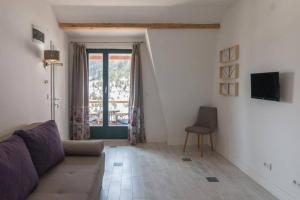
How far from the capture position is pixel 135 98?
5.82 metres

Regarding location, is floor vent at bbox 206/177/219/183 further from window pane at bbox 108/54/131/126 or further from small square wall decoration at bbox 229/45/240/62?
window pane at bbox 108/54/131/126

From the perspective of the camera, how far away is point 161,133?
19.9 ft

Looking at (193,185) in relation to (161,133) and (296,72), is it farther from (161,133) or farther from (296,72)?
(161,133)

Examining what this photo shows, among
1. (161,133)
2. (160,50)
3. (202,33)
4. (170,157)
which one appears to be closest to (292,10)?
(202,33)

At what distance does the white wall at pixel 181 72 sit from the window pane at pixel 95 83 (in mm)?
1374

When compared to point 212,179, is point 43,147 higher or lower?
higher

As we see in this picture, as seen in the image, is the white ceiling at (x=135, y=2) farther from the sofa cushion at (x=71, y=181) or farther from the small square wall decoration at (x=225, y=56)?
the sofa cushion at (x=71, y=181)

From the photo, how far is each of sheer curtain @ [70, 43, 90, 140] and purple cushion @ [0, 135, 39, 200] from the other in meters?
3.45

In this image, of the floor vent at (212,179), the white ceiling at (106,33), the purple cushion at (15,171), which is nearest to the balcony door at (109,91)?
the white ceiling at (106,33)

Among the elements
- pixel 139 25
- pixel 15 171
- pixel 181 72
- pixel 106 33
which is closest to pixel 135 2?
pixel 139 25

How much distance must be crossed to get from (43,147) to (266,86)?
101 inches

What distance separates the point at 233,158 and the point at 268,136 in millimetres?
1181

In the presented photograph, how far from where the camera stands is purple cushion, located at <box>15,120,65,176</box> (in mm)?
2490

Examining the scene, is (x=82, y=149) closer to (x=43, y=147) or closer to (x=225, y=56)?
(x=43, y=147)
